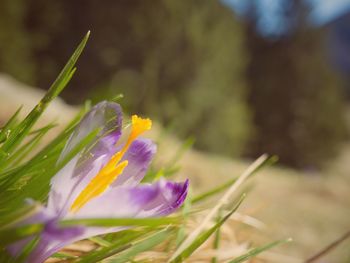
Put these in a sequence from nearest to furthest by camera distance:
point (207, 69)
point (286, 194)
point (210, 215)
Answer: point (210, 215)
point (286, 194)
point (207, 69)

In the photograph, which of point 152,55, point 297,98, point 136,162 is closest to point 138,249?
point 136,162

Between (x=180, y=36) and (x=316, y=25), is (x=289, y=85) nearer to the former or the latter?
(x=316, y=25)

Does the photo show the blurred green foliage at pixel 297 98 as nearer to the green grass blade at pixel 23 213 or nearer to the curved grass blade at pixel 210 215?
the curved grass blade at pixel 210 215

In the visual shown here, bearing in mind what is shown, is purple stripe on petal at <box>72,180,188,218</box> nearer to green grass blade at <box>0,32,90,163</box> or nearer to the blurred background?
green grass blade at <box>0,32,90,163</box>

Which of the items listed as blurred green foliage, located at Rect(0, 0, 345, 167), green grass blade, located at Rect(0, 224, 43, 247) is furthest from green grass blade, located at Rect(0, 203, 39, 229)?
blurred green foliage, located at Rect(0, 0, 345, 167)

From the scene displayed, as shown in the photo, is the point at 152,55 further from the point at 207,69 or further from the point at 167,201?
the point at 167,201

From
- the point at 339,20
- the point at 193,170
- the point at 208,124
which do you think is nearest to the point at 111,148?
the point at 193,170
